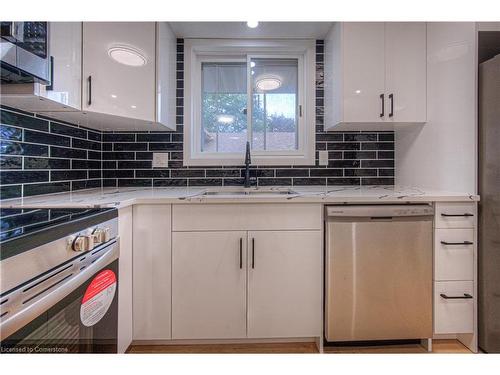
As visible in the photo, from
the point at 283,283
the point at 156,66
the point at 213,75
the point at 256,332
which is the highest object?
the point at 213,75

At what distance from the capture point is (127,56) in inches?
61.5

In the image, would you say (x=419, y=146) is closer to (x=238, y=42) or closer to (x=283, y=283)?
(x=283, y=283)

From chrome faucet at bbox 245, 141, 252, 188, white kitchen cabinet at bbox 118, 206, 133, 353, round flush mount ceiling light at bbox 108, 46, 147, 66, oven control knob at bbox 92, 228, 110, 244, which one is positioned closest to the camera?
oven control knob at bbox 92, 228, 110, 244

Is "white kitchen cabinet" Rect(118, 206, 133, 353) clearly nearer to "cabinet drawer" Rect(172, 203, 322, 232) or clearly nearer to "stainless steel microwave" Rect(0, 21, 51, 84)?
"cabinet drawer" Rect(172, 203, 322, 232)

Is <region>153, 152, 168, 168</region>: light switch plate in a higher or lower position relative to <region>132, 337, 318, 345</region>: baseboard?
higher

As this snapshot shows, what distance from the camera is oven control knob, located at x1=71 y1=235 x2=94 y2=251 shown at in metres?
0.86

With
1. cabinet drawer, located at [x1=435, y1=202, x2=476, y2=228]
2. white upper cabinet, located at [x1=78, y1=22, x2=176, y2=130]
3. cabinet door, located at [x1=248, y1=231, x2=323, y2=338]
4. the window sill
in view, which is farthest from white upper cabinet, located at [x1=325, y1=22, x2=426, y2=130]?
white upper cabinet, located at [x1=78, y1=22, x2=176, y2=130]

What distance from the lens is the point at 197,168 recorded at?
2.12 m

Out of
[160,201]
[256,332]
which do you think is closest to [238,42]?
[160,201]

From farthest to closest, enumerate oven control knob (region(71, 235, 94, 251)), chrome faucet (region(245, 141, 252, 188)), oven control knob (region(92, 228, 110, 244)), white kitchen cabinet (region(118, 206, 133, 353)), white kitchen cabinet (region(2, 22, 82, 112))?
1. chrome faucet (region(245, 141, 252, 188))
2. white kitchen cabinet (region(118, 206, 133, 353))
3. white kitchen cabinet (region(2, 22, 82, 112))
4. oven control knob (region(92, 228, 110, 244))
5. oven control knob (region(71, 235, 94, 251))

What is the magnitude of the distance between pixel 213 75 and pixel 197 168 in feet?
2.46

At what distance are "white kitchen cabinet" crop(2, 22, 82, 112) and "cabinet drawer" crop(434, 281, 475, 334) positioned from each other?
2.08 meters

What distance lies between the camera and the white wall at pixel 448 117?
149cm

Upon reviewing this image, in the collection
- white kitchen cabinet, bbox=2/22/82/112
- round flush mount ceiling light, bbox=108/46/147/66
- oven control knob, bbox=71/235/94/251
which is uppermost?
round flush mount ceiling light, bbox=108/46/147/66
